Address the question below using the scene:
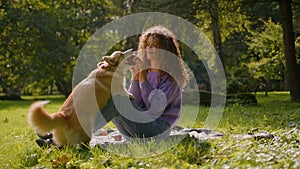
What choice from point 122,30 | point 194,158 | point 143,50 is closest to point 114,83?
point 143,50

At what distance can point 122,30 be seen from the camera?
24.1 metres

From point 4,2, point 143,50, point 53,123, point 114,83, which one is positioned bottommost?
point 53,123

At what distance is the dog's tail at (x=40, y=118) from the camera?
12.7 ft

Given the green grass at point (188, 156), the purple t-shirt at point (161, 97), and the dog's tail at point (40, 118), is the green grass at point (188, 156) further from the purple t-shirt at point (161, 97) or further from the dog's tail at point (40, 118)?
the purple t-shirt at point (161, 97)

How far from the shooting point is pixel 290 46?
12.0 meters

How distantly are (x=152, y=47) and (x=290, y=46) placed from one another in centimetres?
855

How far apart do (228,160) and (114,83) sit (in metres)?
1.67

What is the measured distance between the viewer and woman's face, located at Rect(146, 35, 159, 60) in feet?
15.1

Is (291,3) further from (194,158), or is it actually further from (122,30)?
(122,30)

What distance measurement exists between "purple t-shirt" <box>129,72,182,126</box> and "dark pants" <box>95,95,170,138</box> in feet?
0.40

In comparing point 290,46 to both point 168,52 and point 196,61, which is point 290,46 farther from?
point 196,61

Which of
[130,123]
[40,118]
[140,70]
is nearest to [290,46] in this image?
[140,70]

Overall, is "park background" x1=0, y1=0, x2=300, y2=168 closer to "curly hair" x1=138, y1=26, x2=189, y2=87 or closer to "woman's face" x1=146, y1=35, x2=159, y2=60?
"curly hair" x1=138, y1=26, x2=189, y2=87

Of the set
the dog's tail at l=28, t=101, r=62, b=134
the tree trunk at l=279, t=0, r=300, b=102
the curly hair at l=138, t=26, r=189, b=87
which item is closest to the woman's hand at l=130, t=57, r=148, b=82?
the curly hair at l=138, t=26, r=189, b=87
